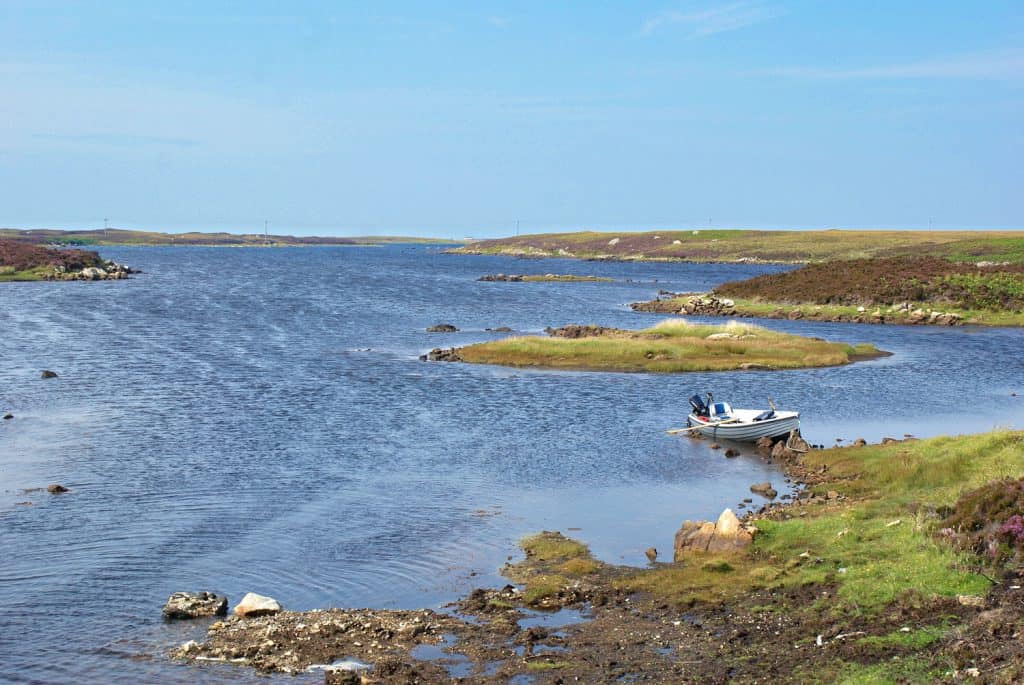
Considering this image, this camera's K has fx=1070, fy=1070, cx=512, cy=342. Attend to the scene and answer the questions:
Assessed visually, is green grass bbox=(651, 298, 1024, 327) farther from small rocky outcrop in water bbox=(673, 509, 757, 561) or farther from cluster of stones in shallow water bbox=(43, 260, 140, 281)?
cluster of stones in shallow water bbox=(43, 260, 140, 281)

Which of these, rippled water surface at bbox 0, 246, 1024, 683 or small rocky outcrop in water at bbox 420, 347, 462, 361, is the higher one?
small rocky outcrop in water at bbox 420, 347, 462, 361

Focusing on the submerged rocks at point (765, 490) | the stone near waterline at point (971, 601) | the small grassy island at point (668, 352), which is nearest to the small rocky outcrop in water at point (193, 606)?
the stone near waterline at point (971, 601)

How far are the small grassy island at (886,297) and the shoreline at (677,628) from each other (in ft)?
293

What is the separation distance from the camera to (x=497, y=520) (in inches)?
1332

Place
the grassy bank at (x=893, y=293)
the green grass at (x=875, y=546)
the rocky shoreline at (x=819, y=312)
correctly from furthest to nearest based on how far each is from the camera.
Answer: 1. the grassy bank at (x=893, y=293)
2. the rocky shoreline at (x=819, y=312)
3. the green grass at (x=875, y=546)

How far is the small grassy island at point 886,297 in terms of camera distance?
369 feet

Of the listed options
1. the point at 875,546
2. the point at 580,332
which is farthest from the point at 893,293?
the point at 875,546

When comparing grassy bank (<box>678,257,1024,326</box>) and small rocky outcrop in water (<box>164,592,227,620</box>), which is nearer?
small rocky outcrop in water (<box>164,592,227,620</box>)

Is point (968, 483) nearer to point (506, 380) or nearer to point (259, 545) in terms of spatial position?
point (259, 545)

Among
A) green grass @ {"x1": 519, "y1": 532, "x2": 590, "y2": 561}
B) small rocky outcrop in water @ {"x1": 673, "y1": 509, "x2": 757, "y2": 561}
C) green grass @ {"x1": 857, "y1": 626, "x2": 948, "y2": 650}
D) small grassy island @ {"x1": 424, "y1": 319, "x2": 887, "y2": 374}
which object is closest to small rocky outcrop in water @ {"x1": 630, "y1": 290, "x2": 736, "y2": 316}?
small grassy island @ {"x1": 424, "y1": 319, "x2": 887, "y2": 374}

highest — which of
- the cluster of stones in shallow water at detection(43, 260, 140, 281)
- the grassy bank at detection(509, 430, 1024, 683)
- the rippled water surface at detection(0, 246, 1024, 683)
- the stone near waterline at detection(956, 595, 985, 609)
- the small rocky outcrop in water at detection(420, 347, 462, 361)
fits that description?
the cluster of stones in shallow water at detection(43, 260, 140, 281)

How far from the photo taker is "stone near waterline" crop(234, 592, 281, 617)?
79.4 ft

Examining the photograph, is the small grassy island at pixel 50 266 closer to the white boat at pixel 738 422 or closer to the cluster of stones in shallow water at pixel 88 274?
the cluster of stones in shallow water at pixel 88 274

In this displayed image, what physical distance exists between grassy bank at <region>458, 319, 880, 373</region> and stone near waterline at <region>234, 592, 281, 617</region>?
1941 inches
